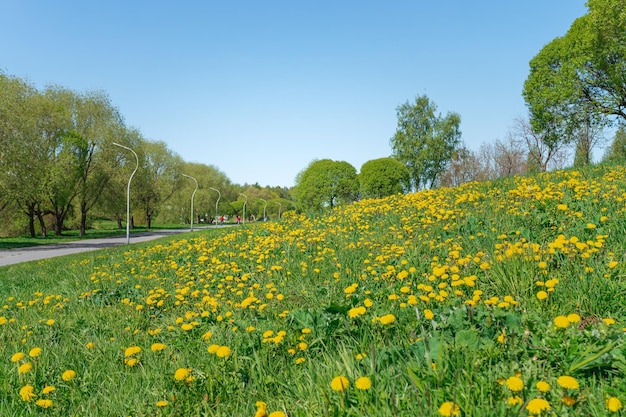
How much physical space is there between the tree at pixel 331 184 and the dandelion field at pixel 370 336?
21.4 meters

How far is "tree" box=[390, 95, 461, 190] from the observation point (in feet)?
141

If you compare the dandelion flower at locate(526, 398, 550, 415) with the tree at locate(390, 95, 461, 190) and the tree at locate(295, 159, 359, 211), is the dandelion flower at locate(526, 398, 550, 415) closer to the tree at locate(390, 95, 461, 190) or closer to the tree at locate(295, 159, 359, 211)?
the tree at locate(295, 159, 359, 211)

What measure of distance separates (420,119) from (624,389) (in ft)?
147

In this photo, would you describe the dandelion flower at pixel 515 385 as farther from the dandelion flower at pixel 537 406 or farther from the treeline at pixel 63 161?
the treeline at pixel 63 161

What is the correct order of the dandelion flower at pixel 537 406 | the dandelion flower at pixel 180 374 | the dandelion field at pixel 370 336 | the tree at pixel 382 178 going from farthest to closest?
the tree at pixel 382 178 < the dandelion flower at pixel 180 374 < the dandelion field at pixel 370 336 < the dandelion flower at pixel 537 406

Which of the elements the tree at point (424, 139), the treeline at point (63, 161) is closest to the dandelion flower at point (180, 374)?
the treeline at point (63, 161)

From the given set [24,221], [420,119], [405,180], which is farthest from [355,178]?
[24,221]

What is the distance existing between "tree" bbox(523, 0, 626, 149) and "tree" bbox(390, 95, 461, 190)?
63.1 ft

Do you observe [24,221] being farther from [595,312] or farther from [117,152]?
[595,312]

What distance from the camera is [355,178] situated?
2758cm

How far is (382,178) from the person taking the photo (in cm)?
2570

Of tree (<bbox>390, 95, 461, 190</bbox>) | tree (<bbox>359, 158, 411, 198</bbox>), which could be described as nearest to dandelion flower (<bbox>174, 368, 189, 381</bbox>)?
tree (<bbox>359, 158, 411, 198</bbox>)

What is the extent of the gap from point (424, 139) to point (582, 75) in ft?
73.7

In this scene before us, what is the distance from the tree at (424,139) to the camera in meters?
43.0
